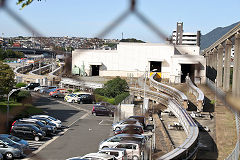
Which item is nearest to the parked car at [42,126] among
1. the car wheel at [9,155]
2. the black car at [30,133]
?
the black car at [30,133]

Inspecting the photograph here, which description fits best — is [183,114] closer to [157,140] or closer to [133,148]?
[157,140]

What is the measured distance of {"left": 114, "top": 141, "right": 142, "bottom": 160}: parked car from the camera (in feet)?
18.9

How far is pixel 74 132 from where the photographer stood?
908 cm

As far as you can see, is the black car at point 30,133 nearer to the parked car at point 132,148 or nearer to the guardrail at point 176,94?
the parked car at point 132,148

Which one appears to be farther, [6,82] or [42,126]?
[6,82]

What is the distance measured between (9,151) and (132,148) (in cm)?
229

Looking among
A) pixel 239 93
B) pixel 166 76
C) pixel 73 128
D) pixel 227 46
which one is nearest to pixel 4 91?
pixel 73 128

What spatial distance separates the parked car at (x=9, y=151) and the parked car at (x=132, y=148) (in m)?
1.85

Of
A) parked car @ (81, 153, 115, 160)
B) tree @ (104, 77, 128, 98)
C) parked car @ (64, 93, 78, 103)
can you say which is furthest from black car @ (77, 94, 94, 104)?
parked car @ (64, 93, 78, 103)

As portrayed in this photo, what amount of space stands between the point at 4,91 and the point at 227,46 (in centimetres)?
813

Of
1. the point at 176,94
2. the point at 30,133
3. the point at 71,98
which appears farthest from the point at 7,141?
the point at 71,98

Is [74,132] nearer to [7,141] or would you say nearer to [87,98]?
[7,141]

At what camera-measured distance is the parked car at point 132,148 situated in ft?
18.9

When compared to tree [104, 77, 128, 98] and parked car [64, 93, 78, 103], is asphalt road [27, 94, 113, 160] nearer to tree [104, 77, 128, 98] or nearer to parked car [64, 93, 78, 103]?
parked car [64, 93, 78, 103]
